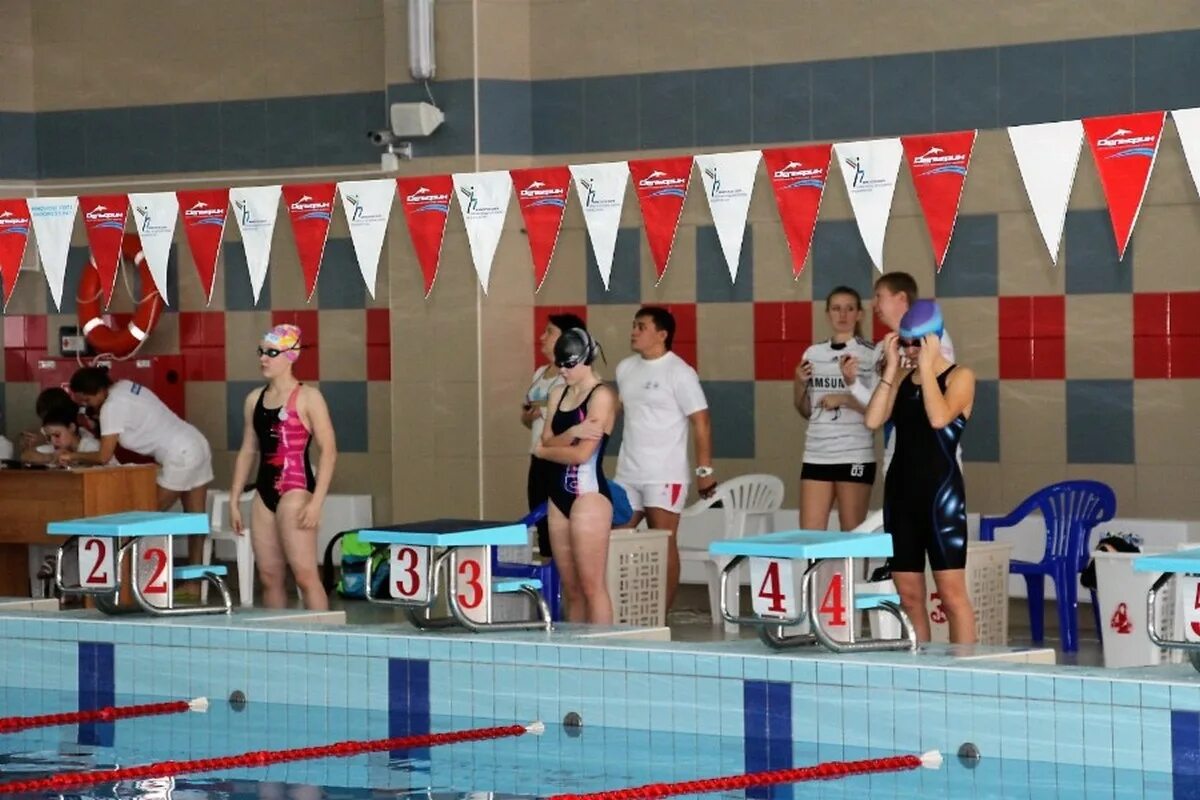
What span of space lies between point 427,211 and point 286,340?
62.7 inches

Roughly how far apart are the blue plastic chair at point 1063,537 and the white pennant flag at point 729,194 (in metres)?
1.75

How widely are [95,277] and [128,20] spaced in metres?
1.67

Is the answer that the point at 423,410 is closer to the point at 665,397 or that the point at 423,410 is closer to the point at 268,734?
the point at 665,397

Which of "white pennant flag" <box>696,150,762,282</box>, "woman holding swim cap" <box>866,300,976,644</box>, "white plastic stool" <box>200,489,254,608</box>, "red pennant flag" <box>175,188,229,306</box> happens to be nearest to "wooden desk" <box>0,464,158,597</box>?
"white plastic stool" <box>200,489,254,608</box>

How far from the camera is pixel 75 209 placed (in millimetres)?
11188

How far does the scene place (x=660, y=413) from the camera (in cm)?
965

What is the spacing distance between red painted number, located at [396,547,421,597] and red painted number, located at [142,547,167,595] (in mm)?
1263

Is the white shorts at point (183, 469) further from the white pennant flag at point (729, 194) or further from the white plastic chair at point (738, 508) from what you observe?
the white pennant flag at point (729, 194)

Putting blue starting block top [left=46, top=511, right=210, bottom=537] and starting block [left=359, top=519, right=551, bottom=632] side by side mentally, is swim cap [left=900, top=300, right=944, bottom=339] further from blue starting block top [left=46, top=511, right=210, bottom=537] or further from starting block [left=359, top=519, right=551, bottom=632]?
blue starting block top [left=46, top=511, right=210, bottom=537]

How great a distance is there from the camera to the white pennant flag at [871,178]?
350 inches

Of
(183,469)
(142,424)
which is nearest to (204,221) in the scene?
(142,424)

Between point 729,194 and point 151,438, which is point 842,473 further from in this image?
point 151,438

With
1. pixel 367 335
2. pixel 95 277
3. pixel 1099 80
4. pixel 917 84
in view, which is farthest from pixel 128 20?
pixel 1099 80

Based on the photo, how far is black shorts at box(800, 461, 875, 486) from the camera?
9.62 metres
